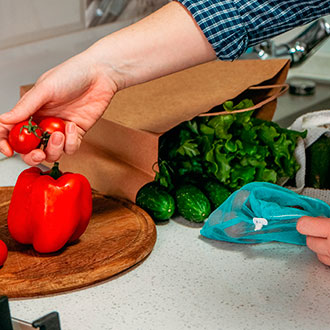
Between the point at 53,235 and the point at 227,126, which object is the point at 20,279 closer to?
the point at 53,235

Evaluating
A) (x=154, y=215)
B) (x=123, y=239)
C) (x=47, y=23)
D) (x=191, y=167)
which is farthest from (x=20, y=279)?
(x=47, y=23)

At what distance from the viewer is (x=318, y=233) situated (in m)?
1.02

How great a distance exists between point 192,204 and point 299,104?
2.82 feet

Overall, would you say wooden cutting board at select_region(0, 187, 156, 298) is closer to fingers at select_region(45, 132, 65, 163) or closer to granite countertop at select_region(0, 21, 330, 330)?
granite countertop at select_region(0, 21, 330, 330)

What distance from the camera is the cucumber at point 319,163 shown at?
132cm

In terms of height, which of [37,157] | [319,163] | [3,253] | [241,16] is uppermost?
[241,16]

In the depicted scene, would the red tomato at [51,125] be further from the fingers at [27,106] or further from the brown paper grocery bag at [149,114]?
the brown paper grocery bag at [149,114]

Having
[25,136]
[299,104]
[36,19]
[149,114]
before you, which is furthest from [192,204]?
[299,104]

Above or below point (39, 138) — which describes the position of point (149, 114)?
below

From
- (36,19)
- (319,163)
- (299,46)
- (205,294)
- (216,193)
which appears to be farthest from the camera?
(299,46)

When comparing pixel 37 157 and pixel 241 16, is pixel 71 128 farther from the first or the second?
pixel 241 16

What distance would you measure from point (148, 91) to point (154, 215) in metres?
0.37

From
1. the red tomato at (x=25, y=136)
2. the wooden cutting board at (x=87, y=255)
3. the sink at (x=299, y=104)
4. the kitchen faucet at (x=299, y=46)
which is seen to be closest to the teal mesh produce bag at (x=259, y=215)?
the wooden cutting board at (x=87, y=255)

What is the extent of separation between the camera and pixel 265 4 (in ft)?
3.57
